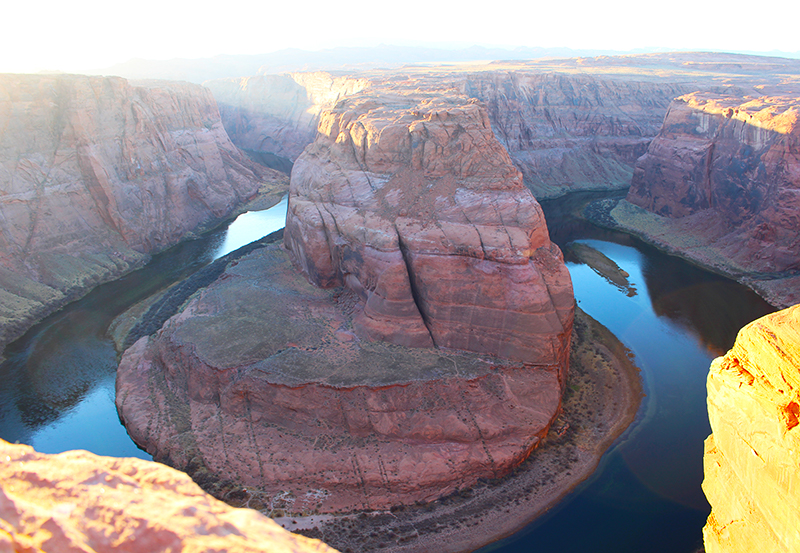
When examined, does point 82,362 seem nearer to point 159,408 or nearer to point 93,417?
point 93,417

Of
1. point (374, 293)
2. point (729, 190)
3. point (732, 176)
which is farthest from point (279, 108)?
point (374, 293)

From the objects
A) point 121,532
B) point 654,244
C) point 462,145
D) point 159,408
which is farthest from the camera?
point 654,244

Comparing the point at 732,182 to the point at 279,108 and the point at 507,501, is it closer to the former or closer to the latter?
the point at 507,501

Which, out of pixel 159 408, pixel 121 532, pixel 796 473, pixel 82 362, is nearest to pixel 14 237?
pixel 82 362

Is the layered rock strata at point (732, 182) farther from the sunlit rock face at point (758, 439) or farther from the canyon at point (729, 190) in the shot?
the sunlit rock face at point (758, 439)

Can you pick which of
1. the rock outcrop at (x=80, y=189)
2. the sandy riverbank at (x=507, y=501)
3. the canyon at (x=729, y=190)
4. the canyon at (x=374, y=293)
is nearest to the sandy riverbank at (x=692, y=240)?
the canyon at (x=729, y=190)

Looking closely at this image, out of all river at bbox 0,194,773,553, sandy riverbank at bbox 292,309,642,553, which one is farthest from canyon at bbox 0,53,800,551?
river at bbox 0,194,773,553
